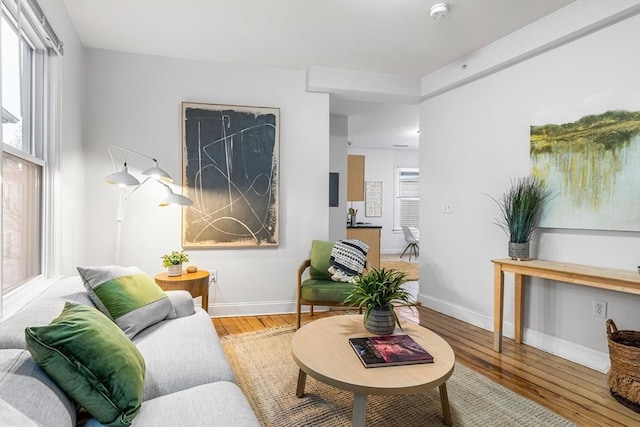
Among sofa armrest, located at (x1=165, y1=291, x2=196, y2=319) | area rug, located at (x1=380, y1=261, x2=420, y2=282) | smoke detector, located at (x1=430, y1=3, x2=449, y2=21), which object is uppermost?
smoke detector, located at (x1=430, y1=3, x2=449, y2=21)

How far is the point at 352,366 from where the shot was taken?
171cm

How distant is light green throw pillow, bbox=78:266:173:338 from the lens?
191 cm

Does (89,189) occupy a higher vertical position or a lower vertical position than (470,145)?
lower

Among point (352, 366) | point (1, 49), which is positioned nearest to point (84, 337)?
point (352, 366)

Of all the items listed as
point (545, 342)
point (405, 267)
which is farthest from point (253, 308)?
point (405, 267)

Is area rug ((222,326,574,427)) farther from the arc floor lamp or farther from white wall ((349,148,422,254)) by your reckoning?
white wall ((349,148,422,254))

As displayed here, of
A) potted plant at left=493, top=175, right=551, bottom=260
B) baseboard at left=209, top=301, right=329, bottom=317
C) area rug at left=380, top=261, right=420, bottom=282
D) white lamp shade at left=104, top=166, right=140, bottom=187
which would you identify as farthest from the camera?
area rug at left=380, top=261, right=420, bottom=282

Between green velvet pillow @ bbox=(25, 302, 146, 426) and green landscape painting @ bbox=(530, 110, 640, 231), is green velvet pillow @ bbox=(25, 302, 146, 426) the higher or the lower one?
the lower one

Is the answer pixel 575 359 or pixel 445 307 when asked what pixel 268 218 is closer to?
pixel 445 307

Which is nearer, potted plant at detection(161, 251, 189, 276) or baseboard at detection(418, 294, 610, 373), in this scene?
baseboard at detection(418, 294, 610, 373)

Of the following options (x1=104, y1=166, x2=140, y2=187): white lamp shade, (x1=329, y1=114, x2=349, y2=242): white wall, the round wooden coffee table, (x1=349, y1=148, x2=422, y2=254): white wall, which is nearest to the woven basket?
the round wooden coffee table

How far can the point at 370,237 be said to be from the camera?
6562mm

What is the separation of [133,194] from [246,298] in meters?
1.49

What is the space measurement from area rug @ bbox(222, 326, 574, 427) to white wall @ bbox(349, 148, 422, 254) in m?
6.71
